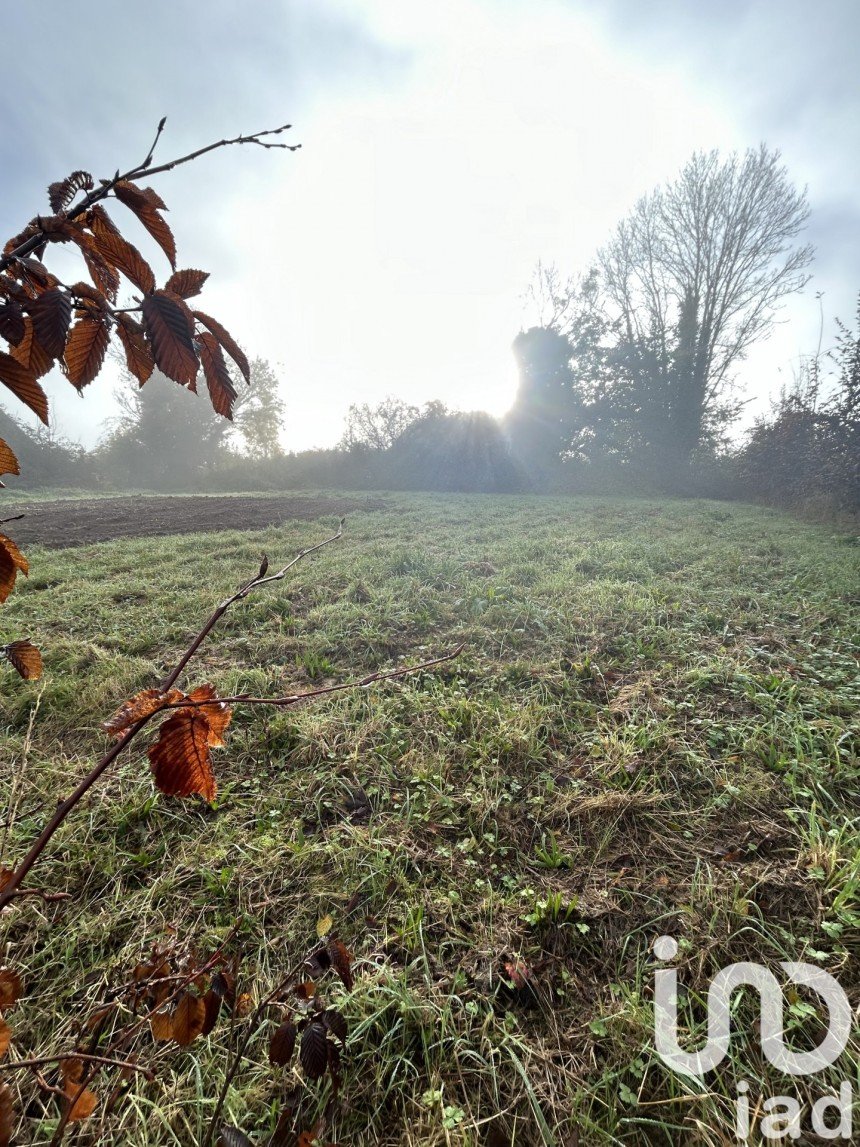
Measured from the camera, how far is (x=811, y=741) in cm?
194

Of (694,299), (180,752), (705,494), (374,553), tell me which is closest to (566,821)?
(180,752)

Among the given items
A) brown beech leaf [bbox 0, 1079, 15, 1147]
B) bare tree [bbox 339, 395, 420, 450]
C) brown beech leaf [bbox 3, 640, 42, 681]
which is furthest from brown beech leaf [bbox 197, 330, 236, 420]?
bare tree [bbox 339, 395, 420, 450]

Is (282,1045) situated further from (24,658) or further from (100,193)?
(100,193)

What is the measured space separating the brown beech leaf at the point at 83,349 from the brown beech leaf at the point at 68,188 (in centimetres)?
19

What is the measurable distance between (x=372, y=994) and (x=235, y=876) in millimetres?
579

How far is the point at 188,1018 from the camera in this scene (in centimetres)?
80

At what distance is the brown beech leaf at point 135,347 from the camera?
0.76 meters

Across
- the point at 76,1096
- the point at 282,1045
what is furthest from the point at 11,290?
the point at 282,1045

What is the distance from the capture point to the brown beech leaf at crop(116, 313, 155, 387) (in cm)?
76

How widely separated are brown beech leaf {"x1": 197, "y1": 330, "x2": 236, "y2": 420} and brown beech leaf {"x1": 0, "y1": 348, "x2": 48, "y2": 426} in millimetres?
251

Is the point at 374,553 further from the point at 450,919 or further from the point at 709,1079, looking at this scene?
the point at 709,1079

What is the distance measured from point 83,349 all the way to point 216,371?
0.67ft

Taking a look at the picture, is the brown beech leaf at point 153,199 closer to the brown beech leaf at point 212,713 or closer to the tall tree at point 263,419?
the brown beech leaf at point 212,713

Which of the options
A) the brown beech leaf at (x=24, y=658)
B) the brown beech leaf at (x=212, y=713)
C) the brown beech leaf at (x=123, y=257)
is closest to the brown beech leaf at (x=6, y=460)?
the brown beech leaf at (x=123, y=257)
